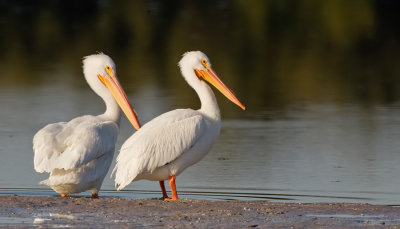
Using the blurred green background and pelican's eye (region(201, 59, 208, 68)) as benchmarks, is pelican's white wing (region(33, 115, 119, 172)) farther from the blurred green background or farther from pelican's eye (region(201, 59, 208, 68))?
the blurred green background

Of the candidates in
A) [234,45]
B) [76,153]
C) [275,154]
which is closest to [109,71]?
[76,153]

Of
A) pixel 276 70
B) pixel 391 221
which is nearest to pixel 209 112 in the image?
pixel 391 221

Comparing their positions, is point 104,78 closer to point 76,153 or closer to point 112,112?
point 112,112

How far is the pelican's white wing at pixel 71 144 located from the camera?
7.71 m

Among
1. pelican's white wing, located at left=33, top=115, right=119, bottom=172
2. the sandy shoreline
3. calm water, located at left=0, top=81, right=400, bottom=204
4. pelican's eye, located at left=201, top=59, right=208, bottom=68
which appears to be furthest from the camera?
pelican's eye, located at left=201, top=59, right=208, bottom=68

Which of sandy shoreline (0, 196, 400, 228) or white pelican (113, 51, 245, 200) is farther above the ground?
white pelican (113, 51, 245, 200)

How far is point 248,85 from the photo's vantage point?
16.0 meters

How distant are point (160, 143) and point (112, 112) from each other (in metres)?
0.84

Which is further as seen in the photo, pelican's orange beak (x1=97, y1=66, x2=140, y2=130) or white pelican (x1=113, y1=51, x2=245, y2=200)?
pelican's orange beak (x1=97, y1=66, x2=140, y2=130)

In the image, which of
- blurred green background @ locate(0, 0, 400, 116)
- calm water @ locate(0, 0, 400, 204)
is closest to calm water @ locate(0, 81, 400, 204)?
calm water @ locate(0, 0, 400, 204)

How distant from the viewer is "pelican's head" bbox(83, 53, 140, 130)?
8.88 metres

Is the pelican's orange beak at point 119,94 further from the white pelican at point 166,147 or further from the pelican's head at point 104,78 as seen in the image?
the white pelican at point 166,147

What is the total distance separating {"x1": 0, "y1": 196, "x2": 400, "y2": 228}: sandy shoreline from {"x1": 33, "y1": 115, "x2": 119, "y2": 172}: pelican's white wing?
40 centimetres

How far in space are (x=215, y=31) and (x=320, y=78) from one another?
763cm
